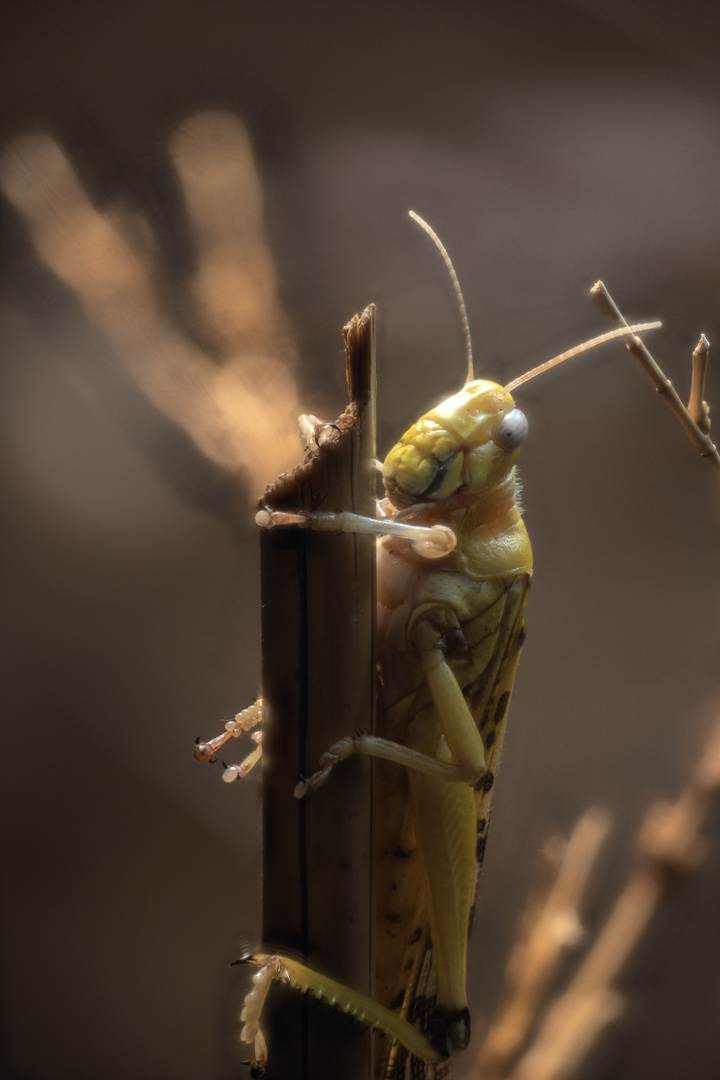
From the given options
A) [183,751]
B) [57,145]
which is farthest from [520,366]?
[183,751]

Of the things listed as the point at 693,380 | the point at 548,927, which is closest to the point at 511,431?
the point at 693,380

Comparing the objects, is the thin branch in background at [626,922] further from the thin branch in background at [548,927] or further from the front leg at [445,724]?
the front leg at [445,724]

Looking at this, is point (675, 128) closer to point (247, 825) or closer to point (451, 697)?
point (451, 697)

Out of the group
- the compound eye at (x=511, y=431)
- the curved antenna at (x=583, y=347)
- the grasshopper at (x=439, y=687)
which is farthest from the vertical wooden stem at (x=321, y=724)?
the curved antenna at (x=583, y=347)

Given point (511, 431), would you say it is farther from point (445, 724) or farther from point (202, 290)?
point (202, 290)

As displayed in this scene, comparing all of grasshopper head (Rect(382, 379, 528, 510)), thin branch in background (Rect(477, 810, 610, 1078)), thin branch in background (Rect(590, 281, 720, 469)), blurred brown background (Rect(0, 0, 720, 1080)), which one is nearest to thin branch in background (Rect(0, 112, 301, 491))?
blurred brown background (Rect(0, 0, 720, 1080))

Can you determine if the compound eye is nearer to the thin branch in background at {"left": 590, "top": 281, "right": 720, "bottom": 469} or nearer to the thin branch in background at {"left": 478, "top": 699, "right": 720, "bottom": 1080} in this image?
the thin branch in background at {"left": 590, "top": 281, "right": 720, "bottom": 469}

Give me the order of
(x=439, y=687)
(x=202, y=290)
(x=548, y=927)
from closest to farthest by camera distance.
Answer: (x=439, y=687) < (x=202, y=290) < (x=548, y=927)
